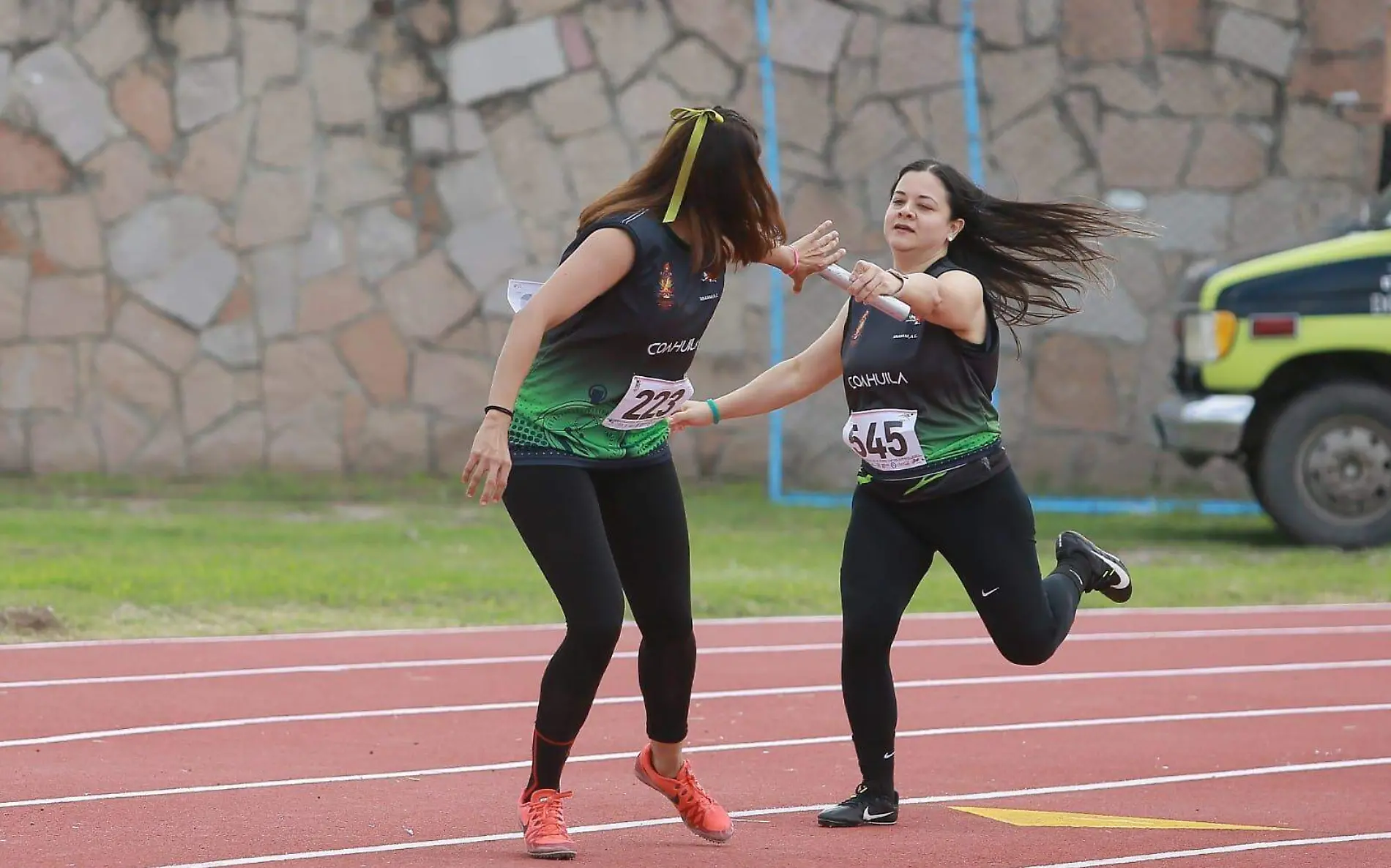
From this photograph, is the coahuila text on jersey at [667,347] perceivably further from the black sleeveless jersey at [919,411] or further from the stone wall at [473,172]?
the stone wall at [473,172]

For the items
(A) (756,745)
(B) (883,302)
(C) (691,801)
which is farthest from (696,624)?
(B) (883,302)

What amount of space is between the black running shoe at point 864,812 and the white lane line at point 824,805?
0.31m

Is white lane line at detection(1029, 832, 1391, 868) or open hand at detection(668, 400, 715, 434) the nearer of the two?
white lane line at detection(1029, 832, 1391, 868)

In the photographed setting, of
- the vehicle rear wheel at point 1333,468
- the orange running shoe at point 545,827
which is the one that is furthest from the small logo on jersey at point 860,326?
the vehicle rear wheel at point 1333,468

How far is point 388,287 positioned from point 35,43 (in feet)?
10.0

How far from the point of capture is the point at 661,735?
220 inches

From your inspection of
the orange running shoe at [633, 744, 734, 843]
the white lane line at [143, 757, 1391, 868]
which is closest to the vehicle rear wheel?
the white lane line at [143, 757, 1391, 868]

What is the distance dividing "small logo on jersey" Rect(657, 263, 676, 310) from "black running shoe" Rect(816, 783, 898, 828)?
1519mm

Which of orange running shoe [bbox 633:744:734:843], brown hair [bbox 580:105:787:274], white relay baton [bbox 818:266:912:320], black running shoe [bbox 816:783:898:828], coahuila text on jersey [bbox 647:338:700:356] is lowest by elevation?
black running shoe [bbox 816:783:898:828]

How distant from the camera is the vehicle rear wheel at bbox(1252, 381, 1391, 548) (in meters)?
13.1

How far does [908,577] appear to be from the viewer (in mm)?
5805

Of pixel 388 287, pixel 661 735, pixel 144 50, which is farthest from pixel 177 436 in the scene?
pixel 661 735

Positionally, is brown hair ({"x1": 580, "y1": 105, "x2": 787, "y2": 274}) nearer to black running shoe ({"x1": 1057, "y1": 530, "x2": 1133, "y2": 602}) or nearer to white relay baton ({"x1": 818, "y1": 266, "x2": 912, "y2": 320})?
white relay baton ({"x1": 818, "y1": 266, "x2": 912, "y2": 320})

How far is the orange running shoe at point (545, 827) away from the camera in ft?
17.0
